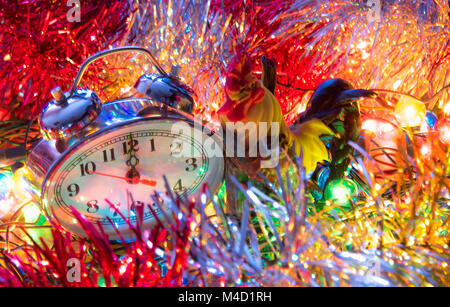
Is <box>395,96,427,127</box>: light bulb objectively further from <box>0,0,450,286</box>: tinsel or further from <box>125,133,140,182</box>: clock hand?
<box>125,133,140,182</box>: clock hand

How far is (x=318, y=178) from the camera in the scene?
0.69m

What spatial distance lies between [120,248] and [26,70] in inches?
13.3

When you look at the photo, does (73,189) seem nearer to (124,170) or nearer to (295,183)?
(124,170)

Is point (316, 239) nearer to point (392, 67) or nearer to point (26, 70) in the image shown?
point (392, 67)

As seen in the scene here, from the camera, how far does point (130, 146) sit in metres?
0.60

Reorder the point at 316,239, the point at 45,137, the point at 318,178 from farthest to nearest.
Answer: the point at 318,178
the point at 45,137
the point at 316,239

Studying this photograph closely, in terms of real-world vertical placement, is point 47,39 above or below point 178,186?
above

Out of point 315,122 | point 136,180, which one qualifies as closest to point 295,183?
point 315,122

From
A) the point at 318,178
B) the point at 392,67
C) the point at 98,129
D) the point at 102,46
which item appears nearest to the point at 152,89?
the point at 98,129

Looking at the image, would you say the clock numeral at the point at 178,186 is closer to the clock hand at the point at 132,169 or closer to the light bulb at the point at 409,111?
the clock hand at the point at 132,169

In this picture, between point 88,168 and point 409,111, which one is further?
point 409,111

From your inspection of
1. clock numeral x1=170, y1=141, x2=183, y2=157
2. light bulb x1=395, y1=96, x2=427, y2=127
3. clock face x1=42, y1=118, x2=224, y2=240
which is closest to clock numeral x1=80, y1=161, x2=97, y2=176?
clock face x1=42, y1=118, x2=224, y2=240

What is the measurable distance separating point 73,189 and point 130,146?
10 cm

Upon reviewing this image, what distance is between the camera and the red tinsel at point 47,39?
64cm
